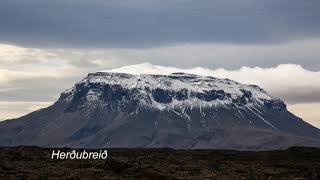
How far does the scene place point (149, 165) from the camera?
83125mm

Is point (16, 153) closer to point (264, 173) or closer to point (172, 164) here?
point (172, 164)

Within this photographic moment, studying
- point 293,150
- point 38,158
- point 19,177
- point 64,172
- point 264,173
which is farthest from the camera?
point 293,150

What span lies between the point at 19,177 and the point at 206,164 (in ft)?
104

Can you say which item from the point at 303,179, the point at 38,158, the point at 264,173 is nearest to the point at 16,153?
the point at 38,158

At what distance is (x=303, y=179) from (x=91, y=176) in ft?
76.2

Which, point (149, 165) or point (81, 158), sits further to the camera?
point (81, 158)

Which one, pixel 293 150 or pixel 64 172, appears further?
pixel 293 150

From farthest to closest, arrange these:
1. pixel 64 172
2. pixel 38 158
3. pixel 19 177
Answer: pixel 38 158, pixel 64 172, pixel 19 177

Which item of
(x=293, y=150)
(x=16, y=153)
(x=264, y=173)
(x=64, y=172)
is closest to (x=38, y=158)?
(x=16, y=153)

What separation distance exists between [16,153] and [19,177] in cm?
2332

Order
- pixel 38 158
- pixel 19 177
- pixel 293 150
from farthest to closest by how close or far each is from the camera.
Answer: pixel 293 150, pixel 38 158, pixel 19 177

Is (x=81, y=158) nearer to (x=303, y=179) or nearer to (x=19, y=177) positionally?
(x=19, y=177)

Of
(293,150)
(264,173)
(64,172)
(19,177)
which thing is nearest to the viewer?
(19,177)

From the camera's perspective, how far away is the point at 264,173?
81.8 meters
